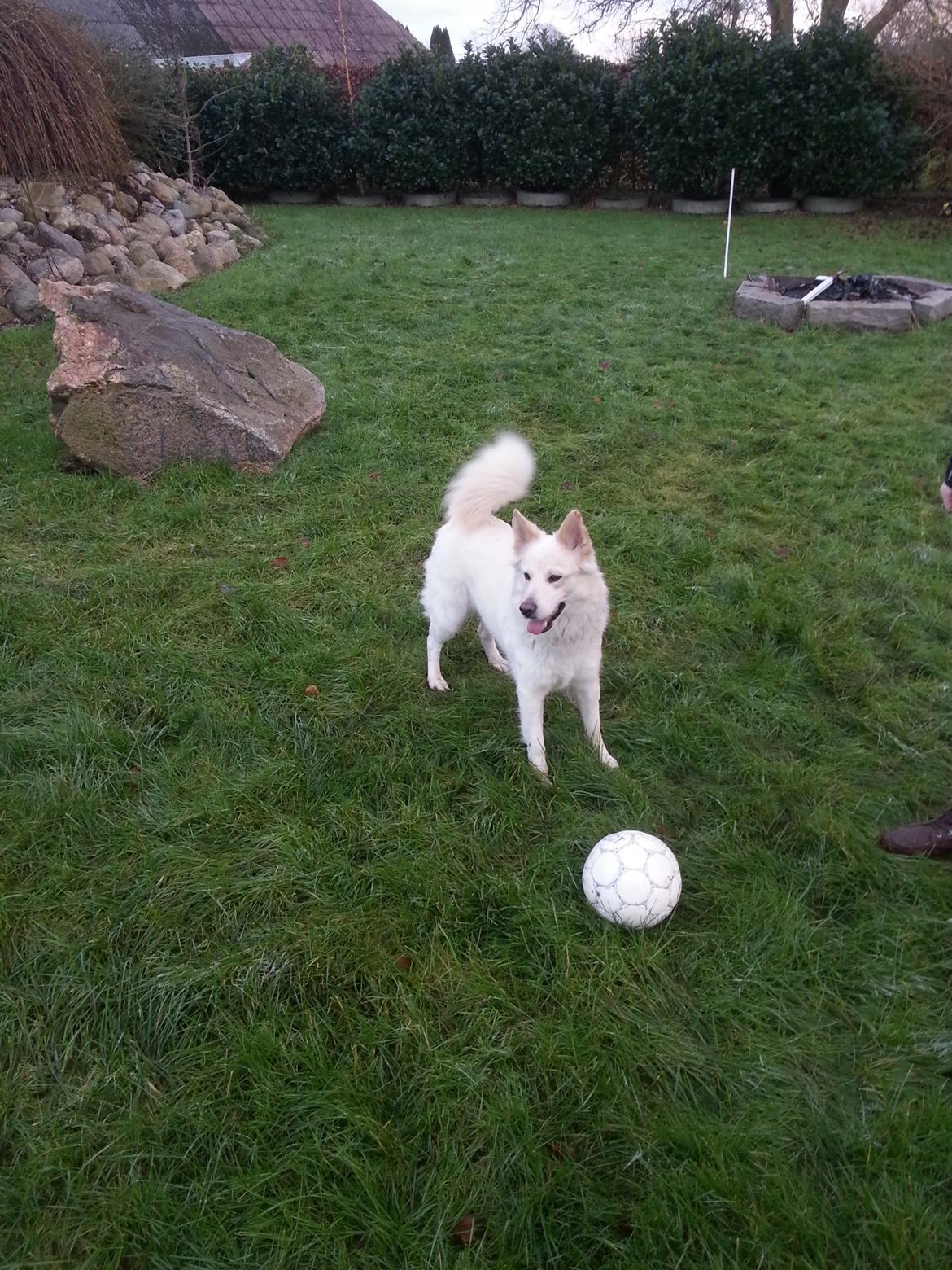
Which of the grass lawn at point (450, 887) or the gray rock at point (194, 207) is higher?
the gray rock at point (194, 207)

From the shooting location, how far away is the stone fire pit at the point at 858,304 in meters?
7.21

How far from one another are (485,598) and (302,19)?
29687 mm

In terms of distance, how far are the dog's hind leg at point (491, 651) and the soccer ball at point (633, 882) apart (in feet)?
4.10

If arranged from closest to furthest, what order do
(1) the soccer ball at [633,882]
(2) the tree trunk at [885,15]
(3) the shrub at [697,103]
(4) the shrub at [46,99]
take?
1. (1) the soccer ball at [633,882]
2. (4) the shrub at [46,99]
3. (3) the shrub at [697,103]
4. (2) the tree trunk at [885,15]

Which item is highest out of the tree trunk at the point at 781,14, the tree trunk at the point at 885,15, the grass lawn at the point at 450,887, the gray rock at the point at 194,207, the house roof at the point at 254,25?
the house roof at the point at 254,25

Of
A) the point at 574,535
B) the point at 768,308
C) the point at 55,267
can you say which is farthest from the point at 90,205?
the point at 574,535

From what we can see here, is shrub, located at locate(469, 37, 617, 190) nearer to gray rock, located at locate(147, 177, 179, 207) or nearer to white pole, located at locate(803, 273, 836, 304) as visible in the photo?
gray rock, located at locate(147, 177, 179, 207)

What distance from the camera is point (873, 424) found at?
18.0ft

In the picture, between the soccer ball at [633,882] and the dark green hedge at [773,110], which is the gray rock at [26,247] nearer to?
the soccer ball at [633,882]

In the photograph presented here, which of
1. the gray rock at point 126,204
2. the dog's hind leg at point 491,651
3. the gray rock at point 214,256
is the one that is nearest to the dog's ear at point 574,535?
the dog's hind leg at point 491,651

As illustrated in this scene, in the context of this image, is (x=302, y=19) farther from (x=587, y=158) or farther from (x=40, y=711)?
(x=40, y=711)

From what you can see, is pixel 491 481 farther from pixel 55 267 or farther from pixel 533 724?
pixel 55 267

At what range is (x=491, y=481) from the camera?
2.94 m

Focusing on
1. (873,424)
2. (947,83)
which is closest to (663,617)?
(873,424)
